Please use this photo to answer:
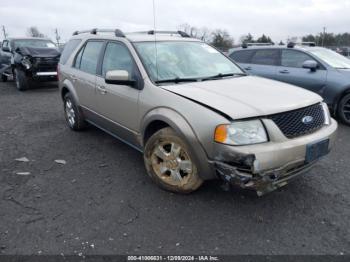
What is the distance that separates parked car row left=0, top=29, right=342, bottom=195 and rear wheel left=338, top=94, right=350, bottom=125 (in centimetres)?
305

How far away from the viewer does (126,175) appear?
4.09 metres

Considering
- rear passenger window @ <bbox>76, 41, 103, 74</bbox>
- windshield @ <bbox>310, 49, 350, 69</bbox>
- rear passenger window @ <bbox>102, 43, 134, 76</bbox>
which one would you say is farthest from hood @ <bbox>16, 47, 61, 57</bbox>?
windshield @ <bbox>310, 49, 350, 69</bbox>

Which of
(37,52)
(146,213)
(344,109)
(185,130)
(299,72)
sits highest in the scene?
(37,52)

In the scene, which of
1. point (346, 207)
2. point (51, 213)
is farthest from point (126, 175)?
point (346, 207)

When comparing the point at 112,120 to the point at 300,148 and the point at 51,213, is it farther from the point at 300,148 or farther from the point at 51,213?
the point at 300,148

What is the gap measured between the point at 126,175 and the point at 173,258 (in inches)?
66.7

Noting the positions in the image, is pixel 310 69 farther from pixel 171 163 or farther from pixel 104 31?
pixel 171 163

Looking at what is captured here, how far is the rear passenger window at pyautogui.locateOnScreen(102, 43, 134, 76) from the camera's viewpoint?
4051 millimetres

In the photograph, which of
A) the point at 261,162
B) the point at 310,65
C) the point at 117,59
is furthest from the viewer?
the point at 310,65

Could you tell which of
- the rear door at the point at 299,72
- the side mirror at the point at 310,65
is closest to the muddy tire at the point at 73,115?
the rear door at the point at 299,72

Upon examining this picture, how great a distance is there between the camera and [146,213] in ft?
10.5

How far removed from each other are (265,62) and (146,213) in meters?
5.75

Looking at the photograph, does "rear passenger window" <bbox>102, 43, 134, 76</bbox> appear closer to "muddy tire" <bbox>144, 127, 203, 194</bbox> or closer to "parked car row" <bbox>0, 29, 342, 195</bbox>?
"parked car row" <bbox>0, 29, 342, 195</bbox>

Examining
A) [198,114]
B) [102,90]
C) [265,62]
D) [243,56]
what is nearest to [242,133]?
[198,114]
